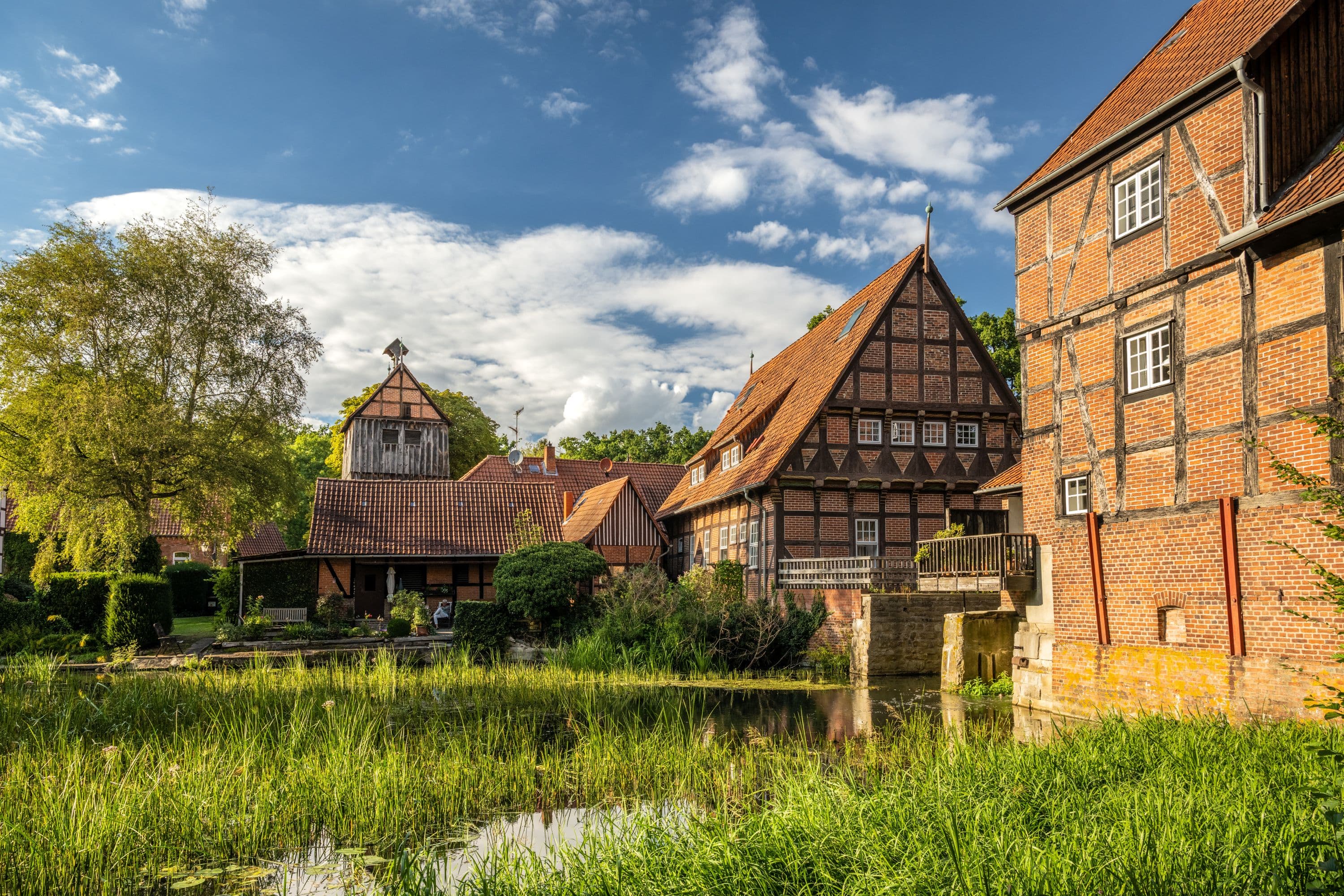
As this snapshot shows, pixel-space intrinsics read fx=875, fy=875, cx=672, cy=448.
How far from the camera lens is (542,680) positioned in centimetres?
1543

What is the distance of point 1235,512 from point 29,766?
13.4m

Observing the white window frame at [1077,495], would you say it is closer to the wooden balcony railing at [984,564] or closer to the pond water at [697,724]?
the wooden balcony railing at [984,564]

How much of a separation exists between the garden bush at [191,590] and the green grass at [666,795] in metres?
25.0

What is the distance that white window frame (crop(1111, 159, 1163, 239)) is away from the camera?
12.8m

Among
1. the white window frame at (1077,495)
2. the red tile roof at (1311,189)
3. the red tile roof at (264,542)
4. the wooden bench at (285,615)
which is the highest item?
the red tile roof at (1311,189)

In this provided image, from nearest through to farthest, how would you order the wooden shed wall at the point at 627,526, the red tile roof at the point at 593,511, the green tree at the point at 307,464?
the wooden shed wall at the point at 627,526, the red tile roof at the point at 593,511, the green tree at the point at 307,464

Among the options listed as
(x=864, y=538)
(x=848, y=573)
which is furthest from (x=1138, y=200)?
(x=864, y=538)

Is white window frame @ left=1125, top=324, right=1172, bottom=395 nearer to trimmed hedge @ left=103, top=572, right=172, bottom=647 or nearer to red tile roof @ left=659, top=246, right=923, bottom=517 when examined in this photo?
red tile roof @ left=659, top=246, right=923, bottom=517

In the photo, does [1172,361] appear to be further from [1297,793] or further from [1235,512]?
[1297,793]

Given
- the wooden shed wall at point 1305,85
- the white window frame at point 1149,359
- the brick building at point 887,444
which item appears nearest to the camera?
the wooden shed wall at point 1305,85

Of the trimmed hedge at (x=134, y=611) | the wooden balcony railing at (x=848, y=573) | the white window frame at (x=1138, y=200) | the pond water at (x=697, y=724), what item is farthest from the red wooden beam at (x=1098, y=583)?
the trimmed hedge at (x=134, y=611)

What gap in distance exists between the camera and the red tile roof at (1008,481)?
741 inches

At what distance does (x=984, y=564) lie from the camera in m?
16.2

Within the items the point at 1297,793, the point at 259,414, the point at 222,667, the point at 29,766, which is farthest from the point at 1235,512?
the point at 259,414
